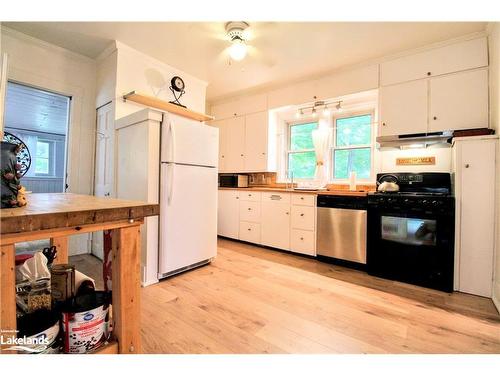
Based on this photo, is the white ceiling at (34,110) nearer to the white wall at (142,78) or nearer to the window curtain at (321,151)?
the white wall at (142,78)

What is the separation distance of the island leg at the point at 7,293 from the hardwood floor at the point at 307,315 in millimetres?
822

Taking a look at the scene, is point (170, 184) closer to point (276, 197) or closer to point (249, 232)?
point (276, 197)

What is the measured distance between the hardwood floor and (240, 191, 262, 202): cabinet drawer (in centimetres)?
125

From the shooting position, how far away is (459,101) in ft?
7.80

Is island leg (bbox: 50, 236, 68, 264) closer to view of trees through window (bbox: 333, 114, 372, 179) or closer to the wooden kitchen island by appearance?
the wooden kitchen island

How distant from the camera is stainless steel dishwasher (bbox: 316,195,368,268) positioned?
8.55ft

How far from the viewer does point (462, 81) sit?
2365 millimetres

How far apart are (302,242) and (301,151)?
5.12 feet

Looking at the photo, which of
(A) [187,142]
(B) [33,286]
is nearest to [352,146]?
(A) [187,142]

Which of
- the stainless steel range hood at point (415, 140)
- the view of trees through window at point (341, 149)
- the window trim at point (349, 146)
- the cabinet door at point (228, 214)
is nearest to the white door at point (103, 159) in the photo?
the cabinet door at point (228, 214)

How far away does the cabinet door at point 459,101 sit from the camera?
228cm
